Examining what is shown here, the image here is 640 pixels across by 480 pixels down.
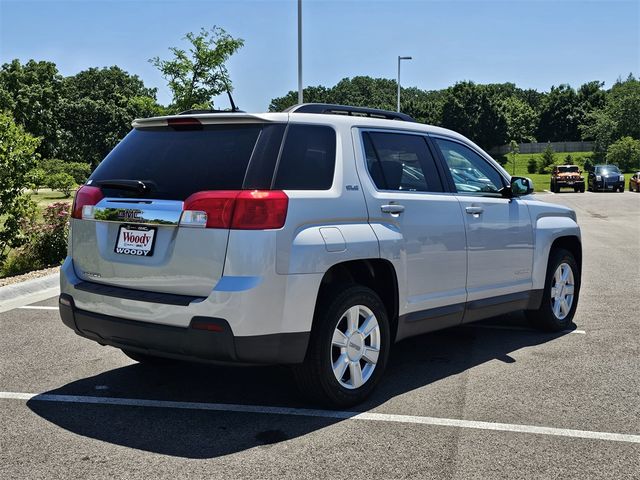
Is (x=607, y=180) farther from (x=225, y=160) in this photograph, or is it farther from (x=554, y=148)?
(x=554, y=148)

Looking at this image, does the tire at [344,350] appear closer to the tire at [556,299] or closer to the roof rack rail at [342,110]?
the roof rack rail at [342,110]

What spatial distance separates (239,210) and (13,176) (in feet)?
22.9

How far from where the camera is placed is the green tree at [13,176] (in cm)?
955

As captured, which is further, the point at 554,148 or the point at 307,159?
the point at 554,148

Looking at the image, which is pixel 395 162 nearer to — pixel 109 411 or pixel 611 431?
pixel 611 431

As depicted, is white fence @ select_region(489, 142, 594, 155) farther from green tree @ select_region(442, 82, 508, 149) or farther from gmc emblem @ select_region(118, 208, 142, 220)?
gmc emblem @ select_region(118, 208, 142, 220)

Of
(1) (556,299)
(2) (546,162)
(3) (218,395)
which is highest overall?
(2) (546,162)

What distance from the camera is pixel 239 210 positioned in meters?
3.87

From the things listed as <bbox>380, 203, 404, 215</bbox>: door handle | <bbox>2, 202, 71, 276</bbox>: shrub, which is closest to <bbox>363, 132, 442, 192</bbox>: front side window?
<bbox>380, 203, 404, 215</bbox>: door handle

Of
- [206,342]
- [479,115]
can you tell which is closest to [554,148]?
[479,115]

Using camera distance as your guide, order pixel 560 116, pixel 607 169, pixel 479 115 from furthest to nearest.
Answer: pixel 560 116, pixel 479 115, pixel 607 169

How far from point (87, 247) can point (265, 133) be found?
1421 millimetres

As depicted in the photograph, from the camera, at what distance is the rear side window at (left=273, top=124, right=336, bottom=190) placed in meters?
4.10

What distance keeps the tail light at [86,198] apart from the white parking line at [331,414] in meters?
1.25
